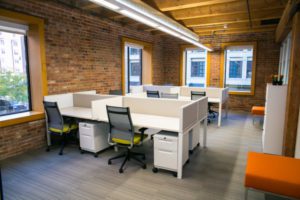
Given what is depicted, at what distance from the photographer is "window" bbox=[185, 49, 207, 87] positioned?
846cm

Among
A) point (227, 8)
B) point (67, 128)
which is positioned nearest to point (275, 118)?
point (227, 8)

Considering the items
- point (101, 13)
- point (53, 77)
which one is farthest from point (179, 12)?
point (53, 77)

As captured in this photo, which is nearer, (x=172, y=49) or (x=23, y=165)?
(x=23, y=165)

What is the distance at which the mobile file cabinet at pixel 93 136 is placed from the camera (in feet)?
11.7

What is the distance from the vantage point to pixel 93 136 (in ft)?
11.7

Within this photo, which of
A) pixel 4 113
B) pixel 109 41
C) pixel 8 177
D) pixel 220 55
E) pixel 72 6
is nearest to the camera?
pixel 8 177

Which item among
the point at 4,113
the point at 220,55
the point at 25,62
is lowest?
the point at 4,113

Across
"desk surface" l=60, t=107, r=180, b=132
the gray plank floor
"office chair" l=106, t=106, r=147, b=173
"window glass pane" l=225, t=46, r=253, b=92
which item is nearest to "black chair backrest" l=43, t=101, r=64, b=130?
"desk surface" l=60, t=107, r=180, b=132

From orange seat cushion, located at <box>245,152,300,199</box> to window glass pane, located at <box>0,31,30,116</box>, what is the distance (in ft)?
13.4

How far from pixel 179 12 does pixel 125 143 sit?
134 inches

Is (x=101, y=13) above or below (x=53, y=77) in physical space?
above

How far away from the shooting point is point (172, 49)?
28.5 ft

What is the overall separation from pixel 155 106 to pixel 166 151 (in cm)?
100

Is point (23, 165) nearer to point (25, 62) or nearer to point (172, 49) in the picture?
point (25, 62)
